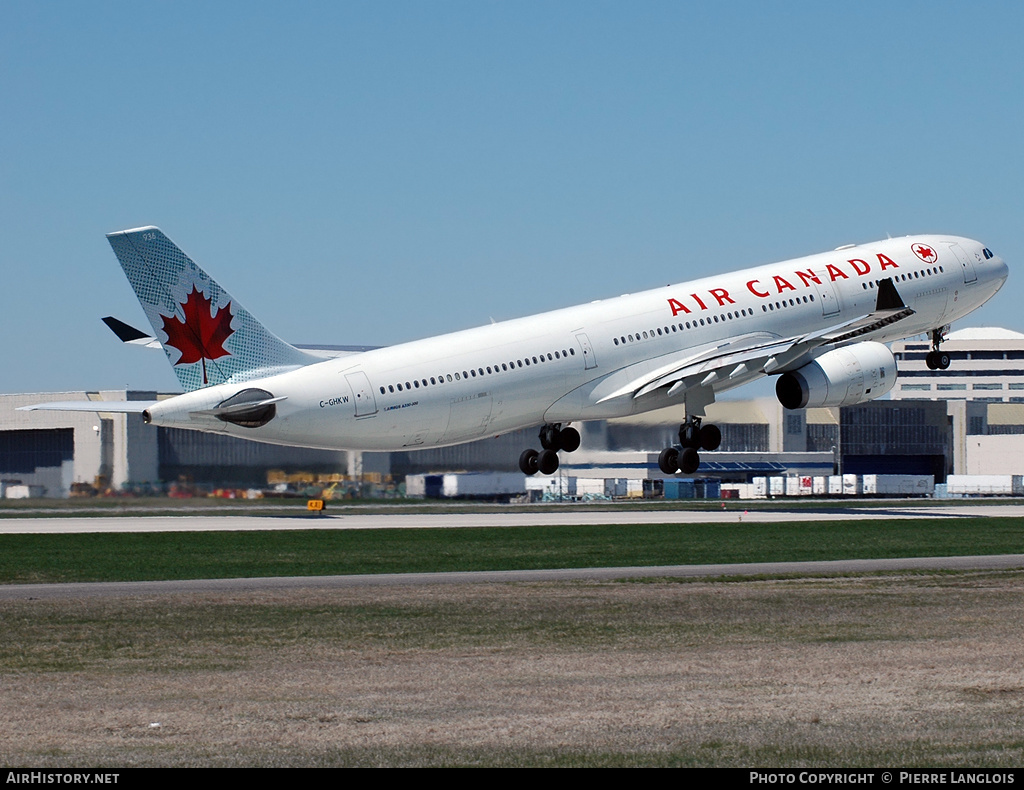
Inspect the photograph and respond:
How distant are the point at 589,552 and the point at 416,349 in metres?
10.7

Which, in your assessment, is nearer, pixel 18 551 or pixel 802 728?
pixel 802 728

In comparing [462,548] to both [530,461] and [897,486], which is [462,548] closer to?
[530,461]

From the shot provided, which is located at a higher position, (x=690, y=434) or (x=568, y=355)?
(x=568, y=355)

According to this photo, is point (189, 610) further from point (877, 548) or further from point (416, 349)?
point (877, 548)

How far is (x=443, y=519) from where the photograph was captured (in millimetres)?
76938

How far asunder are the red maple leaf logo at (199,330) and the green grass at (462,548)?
6829 millimetres

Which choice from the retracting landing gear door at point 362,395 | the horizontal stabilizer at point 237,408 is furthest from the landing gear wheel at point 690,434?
the horizontal stabilizer at point 237,408

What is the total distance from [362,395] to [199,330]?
18.2 ft

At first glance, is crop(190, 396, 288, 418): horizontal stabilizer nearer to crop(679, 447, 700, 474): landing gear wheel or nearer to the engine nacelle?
crop(679, 447, 700, 474): landing gear wheel

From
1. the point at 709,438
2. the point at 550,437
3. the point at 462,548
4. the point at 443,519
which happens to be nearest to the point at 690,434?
the point at 709,438

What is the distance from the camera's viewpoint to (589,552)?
55.7 meters

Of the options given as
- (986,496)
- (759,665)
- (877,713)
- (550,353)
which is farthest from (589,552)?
(986,496)

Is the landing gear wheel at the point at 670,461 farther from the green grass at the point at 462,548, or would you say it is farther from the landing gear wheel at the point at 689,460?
the green grass at the point at 462,548

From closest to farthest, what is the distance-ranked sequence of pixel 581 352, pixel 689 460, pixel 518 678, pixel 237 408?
1. pixel 518 678
2. pixel 237 408
3. pixel 581 352
4. pixel 689 460
